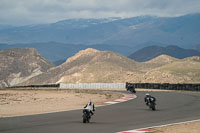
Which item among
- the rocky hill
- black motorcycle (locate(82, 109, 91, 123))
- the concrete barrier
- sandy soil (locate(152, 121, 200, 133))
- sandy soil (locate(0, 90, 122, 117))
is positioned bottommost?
sandy soil (locate(152, 121, 200, 133))

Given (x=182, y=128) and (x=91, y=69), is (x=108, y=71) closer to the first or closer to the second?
(x=91, y=69)

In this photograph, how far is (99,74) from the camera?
13688cm

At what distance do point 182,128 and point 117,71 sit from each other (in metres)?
121

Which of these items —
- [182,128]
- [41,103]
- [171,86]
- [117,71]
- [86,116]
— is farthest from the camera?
[117,71]

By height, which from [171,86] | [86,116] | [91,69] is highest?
[91,69]

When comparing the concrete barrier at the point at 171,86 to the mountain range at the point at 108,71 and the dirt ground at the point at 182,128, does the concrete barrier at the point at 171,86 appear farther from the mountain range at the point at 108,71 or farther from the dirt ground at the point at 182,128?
the mountain range at the point at 108,71

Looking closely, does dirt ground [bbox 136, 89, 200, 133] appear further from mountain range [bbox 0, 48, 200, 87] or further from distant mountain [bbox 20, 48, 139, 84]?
distant mountain [bbox 20, 48, 139, 84]

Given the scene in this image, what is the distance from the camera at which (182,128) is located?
14.2 m

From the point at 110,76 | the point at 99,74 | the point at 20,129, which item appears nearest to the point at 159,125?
the point at 20,129

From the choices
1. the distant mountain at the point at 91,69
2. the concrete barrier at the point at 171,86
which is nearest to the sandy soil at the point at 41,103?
the concrete barrier at the point at 171,86

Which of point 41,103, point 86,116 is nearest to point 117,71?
point 41,103

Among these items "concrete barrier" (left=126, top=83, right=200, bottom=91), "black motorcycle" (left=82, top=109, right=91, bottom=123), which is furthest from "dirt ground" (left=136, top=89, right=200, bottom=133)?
"concrete barrier" (left=126, top=83, right=200, bottom=91)

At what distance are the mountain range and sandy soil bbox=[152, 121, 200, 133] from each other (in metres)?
86.8

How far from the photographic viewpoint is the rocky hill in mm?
109375
